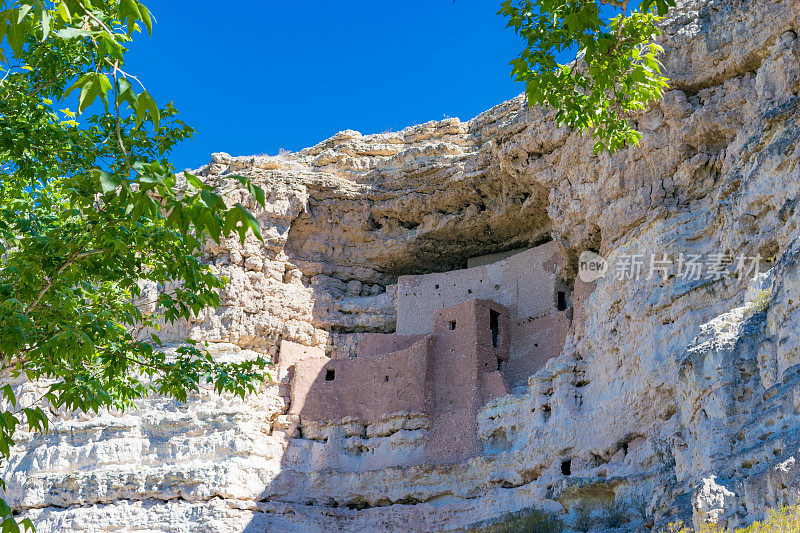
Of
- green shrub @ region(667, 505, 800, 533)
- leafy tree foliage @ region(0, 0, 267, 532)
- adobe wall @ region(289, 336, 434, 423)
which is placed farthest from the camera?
adobe wall @ region(289, 336, 434, 423)

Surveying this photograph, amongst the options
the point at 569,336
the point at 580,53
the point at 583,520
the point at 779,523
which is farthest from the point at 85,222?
the point at 569,336

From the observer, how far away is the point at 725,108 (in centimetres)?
2019

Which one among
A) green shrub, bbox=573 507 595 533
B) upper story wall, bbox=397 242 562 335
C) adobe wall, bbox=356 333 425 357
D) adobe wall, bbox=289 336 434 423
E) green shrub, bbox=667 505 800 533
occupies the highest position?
upper story wall, bbox=397 242 562 335

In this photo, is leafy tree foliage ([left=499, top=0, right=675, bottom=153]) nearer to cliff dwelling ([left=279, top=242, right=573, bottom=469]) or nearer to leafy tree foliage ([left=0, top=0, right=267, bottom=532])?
leafy tree foliage ([left=0, top=0, right=267, bottom=532])

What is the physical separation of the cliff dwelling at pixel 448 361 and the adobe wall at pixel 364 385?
3 cm

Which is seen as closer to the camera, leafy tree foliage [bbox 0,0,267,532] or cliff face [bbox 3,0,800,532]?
leafy tree foliage [bbox 0,0,267,532]

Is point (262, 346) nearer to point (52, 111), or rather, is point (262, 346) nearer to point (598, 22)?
point (52, 111)

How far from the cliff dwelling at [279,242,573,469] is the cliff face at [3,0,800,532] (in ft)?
1.69

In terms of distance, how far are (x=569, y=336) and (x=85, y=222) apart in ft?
49.4

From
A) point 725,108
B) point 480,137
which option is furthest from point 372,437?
point 725,108

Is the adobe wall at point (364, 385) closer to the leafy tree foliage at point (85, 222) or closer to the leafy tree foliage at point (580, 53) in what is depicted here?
the leafy tree foliage at point (85, 222)

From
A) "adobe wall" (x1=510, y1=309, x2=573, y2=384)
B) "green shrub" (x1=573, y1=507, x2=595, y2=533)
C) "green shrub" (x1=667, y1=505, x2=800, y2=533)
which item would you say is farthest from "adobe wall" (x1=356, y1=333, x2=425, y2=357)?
"green shrub" (x1=667, y1=505, x2=800, y2=533)

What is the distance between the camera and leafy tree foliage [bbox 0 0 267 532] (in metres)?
6.09

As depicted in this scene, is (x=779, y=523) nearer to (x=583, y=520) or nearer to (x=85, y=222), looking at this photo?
(x=85, y=222)
